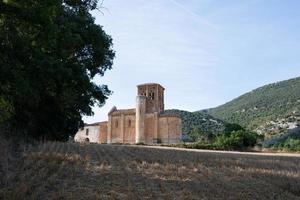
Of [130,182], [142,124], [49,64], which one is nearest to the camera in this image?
[130,182]

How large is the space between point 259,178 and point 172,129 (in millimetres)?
87244

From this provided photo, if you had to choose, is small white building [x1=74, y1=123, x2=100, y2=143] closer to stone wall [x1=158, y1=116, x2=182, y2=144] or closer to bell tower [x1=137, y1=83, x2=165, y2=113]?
bell tower [x1=137, y1=83, x2=165, y2=113]

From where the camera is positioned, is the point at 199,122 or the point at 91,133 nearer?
the point at 91,133

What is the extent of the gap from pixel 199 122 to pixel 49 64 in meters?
110

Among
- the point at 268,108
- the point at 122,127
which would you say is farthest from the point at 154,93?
the point at 268,108

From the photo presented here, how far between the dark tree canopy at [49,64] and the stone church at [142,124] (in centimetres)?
6837

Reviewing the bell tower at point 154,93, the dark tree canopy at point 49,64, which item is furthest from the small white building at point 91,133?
the dark tree canopy at point 49,64

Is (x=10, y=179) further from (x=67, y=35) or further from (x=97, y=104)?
(x=97, y=104)

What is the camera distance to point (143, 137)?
106m

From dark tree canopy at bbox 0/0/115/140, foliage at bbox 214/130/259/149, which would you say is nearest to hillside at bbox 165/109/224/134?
foliage at bbox 214/130/259/149

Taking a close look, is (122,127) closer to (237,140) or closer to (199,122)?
(199,122)

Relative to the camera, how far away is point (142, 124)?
106312 millimetres

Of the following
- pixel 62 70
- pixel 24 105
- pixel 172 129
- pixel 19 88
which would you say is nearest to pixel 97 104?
pixel 24 105

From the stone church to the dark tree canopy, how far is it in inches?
2692
